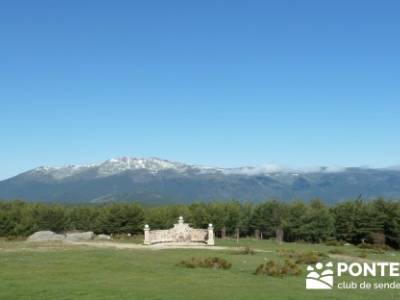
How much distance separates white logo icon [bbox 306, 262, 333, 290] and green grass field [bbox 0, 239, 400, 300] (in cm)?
43

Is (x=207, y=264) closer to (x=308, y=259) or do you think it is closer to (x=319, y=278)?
(x=308, y=259)

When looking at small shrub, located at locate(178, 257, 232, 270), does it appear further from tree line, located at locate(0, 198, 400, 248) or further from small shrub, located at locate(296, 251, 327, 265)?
tree line, located at locate(0, 198, 400, 248)

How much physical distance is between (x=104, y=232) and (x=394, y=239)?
39.8 m

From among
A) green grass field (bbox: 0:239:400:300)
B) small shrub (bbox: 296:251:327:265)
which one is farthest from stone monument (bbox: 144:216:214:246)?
small shrub (bbox: 296:251:327:265)

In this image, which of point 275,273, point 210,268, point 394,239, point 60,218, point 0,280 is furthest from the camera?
point 60,218

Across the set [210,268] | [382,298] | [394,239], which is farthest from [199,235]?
[382,298]

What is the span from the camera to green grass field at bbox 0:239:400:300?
72.1 ft

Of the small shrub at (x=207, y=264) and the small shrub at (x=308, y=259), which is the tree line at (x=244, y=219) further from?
the small shrub at (x=207, y=264)

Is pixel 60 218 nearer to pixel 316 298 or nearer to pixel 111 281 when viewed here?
pixel 111 281

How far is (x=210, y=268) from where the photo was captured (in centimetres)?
3155

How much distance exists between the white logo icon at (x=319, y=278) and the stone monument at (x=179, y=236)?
905 inches

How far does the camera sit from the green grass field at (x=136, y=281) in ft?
72.1

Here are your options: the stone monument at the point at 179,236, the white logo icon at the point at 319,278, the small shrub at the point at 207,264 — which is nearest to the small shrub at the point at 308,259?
the white logo icon at the point at 319,278

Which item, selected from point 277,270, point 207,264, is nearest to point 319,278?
point 277,270
